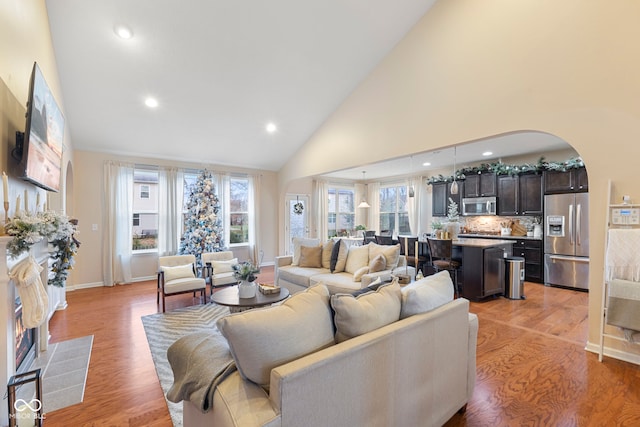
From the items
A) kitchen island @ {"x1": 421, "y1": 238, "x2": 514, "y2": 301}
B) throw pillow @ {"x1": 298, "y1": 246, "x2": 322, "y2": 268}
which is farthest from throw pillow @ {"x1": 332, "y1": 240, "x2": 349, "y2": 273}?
kitchen island @ {"x1": 421, "y1": 238, "x2": 514, "y2": 301}

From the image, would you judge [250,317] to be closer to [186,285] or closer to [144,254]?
[186,285]

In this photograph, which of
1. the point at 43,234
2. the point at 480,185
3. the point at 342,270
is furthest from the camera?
the point at 480,185

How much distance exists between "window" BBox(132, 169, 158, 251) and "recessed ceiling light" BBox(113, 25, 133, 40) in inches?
121

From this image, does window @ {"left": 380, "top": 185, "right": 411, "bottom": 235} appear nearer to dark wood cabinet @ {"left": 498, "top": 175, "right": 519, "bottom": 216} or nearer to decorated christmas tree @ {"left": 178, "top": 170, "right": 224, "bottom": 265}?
dark wood cabinet @ {"left": 498, "top": 175, "right": 519, "bottom": 216}

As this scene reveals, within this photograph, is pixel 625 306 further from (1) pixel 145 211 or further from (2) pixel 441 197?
(1) pixel 145 211

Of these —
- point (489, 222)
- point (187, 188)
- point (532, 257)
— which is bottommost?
point (532, 257)

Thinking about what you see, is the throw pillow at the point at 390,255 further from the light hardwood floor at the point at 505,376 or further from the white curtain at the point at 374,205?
the white curtain at the point at 374,205

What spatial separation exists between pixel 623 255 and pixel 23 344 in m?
5.27

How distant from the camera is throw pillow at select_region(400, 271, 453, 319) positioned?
1758mm

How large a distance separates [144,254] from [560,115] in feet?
23.2

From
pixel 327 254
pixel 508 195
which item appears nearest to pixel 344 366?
pixel 327 254

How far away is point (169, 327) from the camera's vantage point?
3549 mm

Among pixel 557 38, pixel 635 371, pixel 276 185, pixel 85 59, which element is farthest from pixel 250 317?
pixel 276 185

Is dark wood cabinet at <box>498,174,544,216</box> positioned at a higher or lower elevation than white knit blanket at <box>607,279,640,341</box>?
higher
